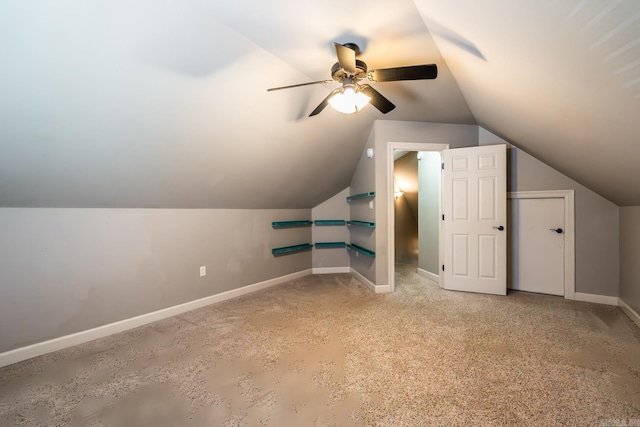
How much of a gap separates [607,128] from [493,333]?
1.82 metres

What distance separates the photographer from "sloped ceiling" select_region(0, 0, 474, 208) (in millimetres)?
1532

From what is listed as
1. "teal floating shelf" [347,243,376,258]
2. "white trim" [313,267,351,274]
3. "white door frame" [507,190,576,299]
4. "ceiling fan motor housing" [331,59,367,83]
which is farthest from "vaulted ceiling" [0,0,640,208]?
"white trim" [313,267,351,274]

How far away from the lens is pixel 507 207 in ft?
12.4

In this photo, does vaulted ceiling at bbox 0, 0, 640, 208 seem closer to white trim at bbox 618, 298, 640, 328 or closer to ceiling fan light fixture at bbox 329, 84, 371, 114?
ceiling fan light fixture at bbox 329, 84, 371, 114

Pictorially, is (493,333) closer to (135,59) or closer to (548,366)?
(548,366)

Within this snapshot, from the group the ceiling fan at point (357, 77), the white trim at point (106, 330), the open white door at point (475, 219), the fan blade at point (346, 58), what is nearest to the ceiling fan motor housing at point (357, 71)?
the ceiling fan at point (357, 77)

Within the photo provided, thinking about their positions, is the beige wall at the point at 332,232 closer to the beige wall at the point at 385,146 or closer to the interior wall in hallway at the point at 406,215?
the beige wall at the point at 385,146

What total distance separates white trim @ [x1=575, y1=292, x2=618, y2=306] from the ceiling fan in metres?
3.41

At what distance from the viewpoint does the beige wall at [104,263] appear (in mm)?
2129

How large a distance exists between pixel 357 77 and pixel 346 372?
84.8 inches

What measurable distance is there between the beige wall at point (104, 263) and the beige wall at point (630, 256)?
4335 mm

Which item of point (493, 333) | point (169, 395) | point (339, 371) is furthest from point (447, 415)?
point (169, 395)

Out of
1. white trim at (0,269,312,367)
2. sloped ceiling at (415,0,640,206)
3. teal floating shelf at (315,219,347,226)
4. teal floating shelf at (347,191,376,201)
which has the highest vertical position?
sloped ceiling at (415,0,640,206)

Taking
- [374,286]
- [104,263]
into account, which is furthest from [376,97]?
[104,263]
